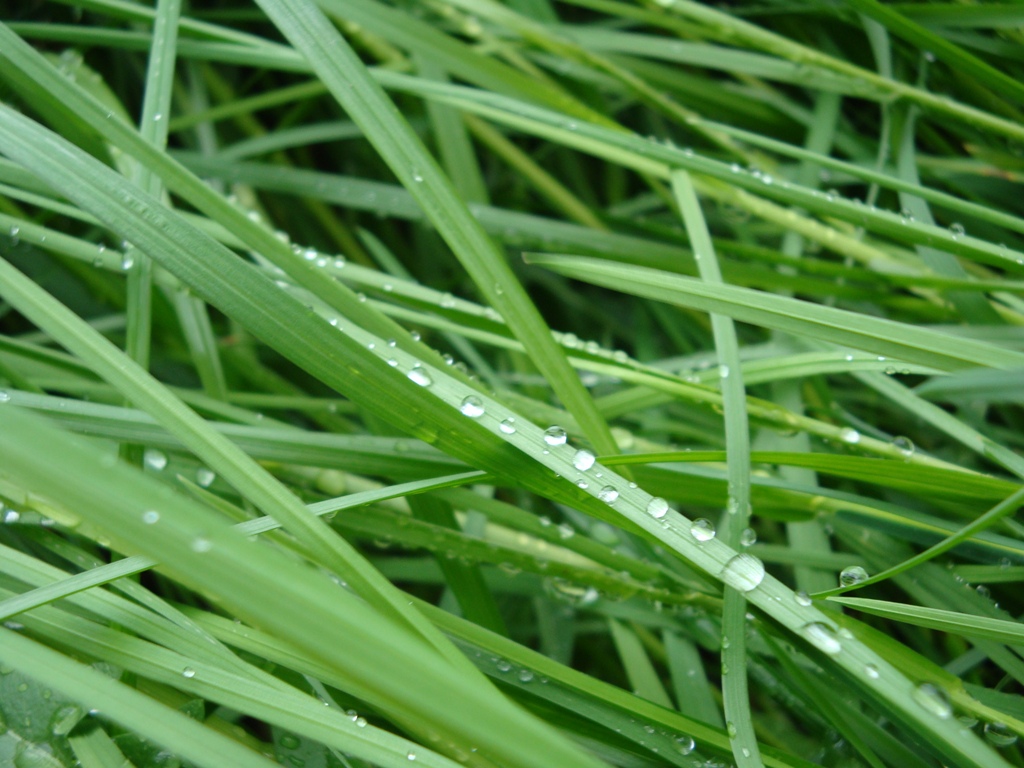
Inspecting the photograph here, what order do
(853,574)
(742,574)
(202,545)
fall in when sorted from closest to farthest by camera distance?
(202,545) < (742,574) < (853,574)

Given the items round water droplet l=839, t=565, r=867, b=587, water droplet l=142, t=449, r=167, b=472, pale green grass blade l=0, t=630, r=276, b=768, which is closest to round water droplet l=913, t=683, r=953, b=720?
round water droplet l=839, t=565, r=867, b=587

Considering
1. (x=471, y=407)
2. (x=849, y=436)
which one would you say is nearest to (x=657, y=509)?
(x=471, y=407)

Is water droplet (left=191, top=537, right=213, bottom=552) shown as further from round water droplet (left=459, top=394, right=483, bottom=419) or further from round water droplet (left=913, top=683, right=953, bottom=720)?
round water droplet (left=913, top=683, right=953, bottom=720)

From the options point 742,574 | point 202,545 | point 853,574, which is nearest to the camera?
point 202,545

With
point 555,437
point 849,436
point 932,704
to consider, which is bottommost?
point 932,704

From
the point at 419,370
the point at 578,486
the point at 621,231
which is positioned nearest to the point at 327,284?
the point at 419,370

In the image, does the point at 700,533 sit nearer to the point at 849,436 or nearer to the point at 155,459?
the point at 849,436

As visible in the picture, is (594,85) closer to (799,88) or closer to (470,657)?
(799,88)

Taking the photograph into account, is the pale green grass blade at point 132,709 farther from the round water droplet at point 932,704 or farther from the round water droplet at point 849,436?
the round water droplet at point 849,436
